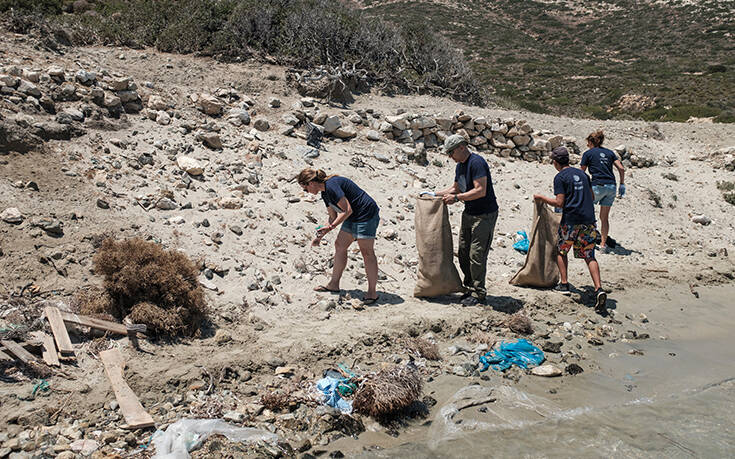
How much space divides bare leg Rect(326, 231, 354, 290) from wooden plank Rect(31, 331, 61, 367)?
262 cm

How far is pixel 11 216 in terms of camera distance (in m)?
5.50

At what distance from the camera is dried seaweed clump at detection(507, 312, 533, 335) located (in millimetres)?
5386

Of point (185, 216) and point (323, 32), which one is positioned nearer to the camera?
point (185, 216)

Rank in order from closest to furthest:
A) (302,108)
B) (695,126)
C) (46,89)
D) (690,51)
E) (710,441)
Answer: (710,441)
(46,89)
(302,108)
(695,126)
(690,51)

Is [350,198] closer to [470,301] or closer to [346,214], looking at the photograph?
[346,214]

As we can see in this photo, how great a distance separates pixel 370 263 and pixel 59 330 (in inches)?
111

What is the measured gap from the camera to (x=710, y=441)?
13.6ft

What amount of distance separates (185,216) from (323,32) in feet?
23.2

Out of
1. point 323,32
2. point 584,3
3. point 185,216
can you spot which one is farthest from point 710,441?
point 584,3

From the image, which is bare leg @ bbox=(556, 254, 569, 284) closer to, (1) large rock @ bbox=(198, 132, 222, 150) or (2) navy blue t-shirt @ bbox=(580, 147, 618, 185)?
(2) navy blue t-shirt @ bbox=(580, 147, 618, 185)

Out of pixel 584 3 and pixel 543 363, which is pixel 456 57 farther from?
pixel 584 3

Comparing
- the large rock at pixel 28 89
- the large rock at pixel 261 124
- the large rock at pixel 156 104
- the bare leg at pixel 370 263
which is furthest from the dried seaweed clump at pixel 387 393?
the large rock at pixel 28 89

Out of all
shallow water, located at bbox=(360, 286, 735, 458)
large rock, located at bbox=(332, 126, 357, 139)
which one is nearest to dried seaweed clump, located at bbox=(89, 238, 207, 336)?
shallow water, located at bbox=(360, 286, 735, 458)

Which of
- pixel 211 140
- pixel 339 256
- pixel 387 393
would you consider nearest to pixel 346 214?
pixel 339 256
